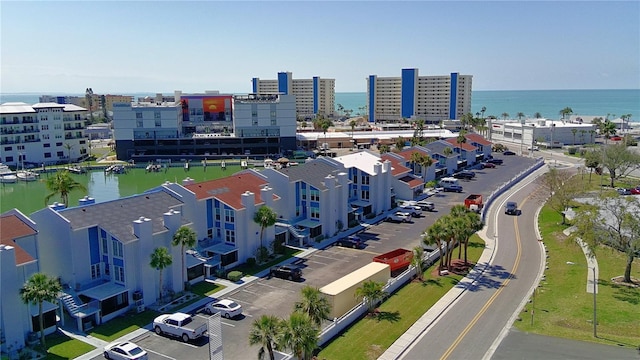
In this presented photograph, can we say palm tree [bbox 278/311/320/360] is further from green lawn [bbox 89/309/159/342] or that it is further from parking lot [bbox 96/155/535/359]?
green lawn [bbox 89/309/159/342]

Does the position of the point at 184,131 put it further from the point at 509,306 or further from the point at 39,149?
the point at 509,306

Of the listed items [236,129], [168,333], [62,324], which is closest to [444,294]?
[168,333]

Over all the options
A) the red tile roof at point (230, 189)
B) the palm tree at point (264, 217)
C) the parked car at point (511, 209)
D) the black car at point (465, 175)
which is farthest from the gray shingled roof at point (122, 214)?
the black car at point (465, 175)

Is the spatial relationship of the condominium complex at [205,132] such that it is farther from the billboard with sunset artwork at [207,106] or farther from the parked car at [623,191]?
the parked car at [623,191]

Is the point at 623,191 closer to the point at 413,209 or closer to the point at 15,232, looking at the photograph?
the point at 413,209

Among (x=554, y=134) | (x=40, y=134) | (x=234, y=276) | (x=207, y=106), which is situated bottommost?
(x=234, y=276)

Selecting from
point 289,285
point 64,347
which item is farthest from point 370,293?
point 64,347

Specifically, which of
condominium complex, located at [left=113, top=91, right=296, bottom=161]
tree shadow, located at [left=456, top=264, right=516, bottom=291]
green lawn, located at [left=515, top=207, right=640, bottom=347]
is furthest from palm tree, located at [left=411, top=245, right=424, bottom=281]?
condominium complex, located at [left=113, top=91, right=296, bottom=161]
